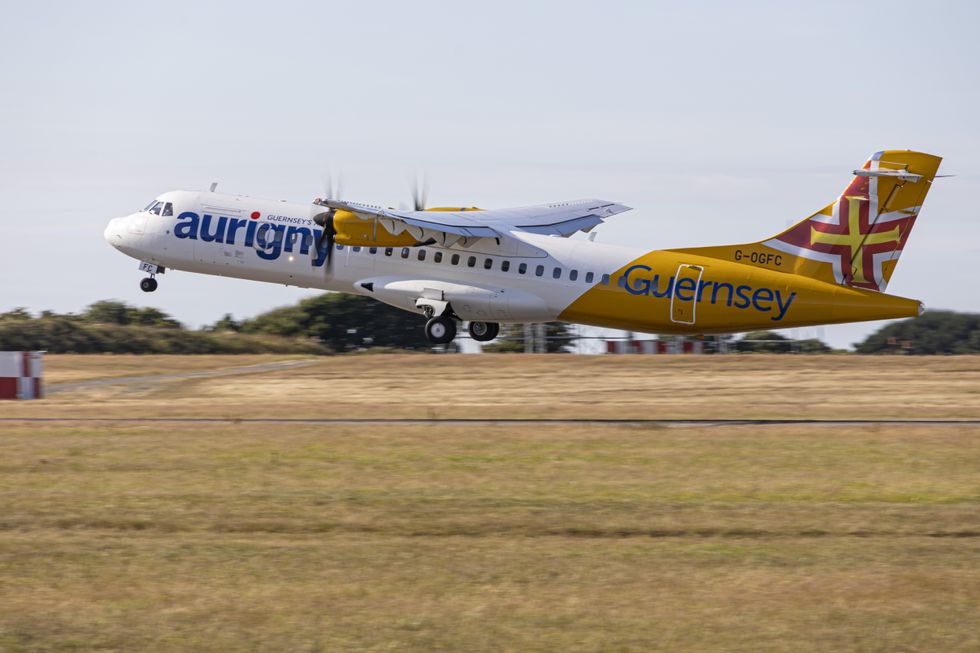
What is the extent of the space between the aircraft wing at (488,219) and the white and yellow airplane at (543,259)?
0.06 m

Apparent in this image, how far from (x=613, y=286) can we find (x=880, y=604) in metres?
21.2

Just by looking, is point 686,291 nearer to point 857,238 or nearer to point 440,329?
point 857,238

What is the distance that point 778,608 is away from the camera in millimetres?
13820

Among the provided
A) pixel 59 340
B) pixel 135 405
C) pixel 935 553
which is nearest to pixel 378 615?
pixel 935 553

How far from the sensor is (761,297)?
109ft

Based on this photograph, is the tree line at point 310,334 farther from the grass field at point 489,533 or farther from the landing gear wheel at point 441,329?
the grass field at point 489,533

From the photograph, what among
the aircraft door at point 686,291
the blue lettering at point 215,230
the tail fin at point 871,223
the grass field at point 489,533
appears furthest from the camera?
the blue lettering at point 215,230

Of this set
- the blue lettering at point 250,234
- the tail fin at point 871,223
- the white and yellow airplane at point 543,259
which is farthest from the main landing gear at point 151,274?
the tail fin at point 871,223

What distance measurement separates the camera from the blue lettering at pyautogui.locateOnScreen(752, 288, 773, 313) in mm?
33281

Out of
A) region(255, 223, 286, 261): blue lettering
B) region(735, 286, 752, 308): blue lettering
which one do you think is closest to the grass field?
region(735, 286, 752, 308): blue lettering

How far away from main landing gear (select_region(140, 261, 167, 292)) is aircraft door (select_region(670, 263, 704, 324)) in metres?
17.3

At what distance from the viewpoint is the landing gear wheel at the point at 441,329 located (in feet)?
121

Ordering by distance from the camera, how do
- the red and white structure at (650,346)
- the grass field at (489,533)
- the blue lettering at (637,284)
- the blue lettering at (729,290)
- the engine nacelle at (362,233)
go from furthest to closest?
the red and white structure at (650,346) → the engine nacelle at (362,233) → the blue lettering at (637,284) → the blue lettering at (729,290) → the grass field at (489,533)

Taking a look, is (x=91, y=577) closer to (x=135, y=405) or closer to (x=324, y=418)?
(x=324, y=418)
